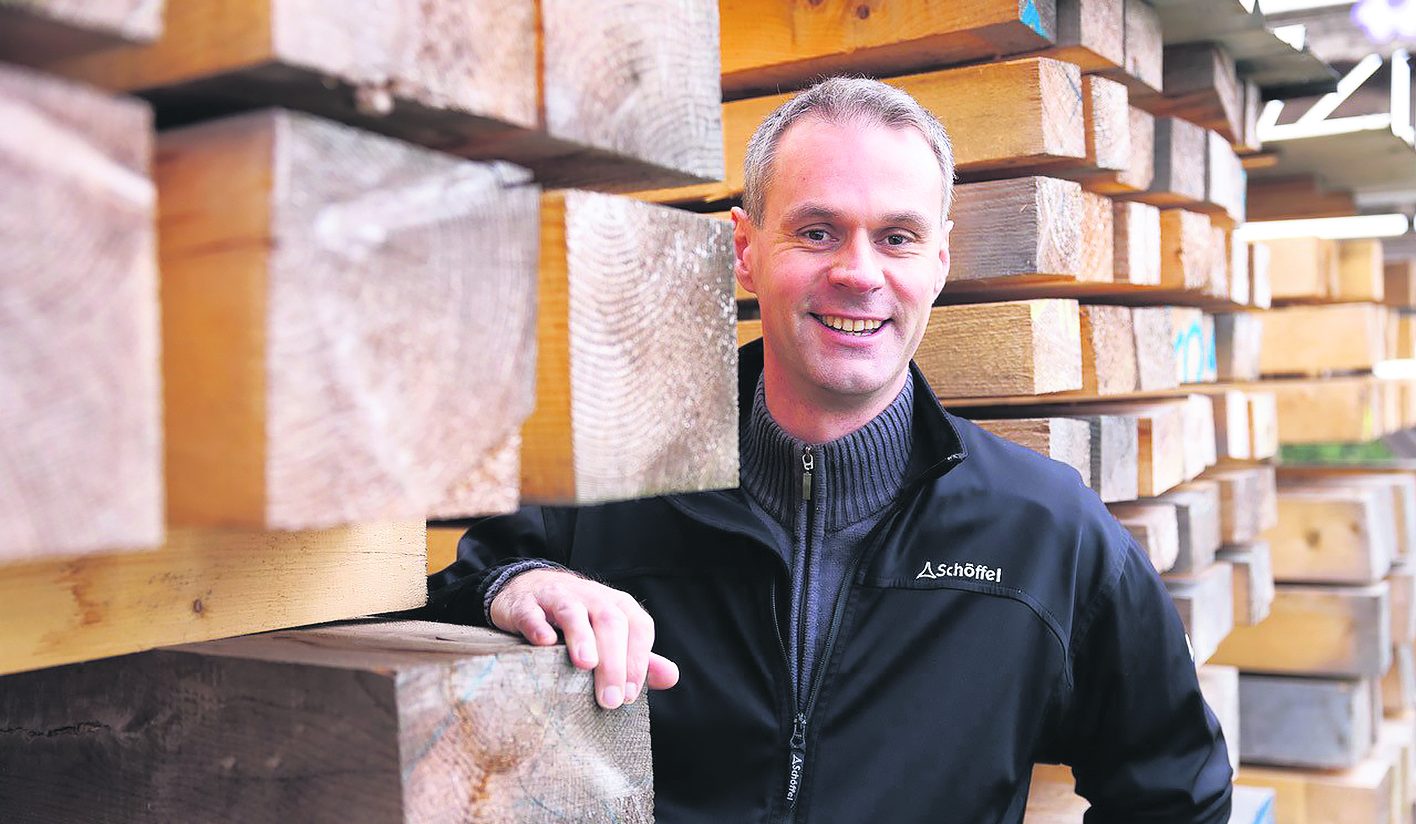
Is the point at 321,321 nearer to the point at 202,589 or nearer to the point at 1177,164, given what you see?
the point at 202,589

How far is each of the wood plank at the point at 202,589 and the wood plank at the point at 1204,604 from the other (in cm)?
236

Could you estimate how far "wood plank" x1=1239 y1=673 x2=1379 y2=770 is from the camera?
4879mm

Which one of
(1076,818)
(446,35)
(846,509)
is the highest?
(446,35)

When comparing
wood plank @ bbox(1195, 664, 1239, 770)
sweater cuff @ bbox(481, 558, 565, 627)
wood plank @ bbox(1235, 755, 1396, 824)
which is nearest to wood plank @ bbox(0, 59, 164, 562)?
sweater cuff @ bbox(481, 558, 565, 627)

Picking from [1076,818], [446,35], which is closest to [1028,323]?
[1076,818]

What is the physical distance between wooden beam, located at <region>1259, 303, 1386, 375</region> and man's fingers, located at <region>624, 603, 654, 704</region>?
192 inches

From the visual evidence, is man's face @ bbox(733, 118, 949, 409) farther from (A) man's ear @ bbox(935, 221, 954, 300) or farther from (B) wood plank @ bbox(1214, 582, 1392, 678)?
(B) wood plank @ bbox(1214, 582, 1392, 678)

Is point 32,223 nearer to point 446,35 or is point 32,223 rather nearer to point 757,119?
point 446,35

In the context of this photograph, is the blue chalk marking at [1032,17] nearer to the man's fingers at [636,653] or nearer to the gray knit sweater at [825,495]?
the gray knit sweater at [825,495]

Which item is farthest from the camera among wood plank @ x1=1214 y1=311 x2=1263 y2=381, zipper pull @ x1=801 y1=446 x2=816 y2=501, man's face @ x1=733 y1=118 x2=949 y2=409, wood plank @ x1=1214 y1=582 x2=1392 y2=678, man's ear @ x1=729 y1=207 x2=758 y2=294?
wood plank @ x1=1214 y1=582 x2=1392 y2=678

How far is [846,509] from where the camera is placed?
8.46 feet

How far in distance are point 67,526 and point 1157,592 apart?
217cm

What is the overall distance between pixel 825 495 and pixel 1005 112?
92cm

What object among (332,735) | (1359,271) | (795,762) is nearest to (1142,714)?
(795,762)
